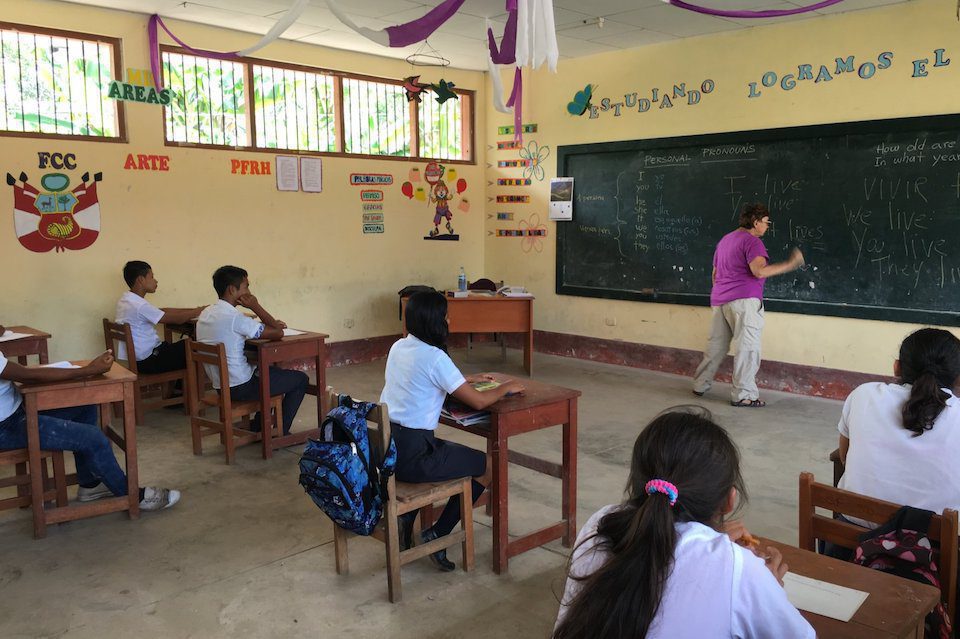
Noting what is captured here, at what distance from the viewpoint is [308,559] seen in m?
3.20

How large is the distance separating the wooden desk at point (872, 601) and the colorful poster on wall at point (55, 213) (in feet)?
17.6

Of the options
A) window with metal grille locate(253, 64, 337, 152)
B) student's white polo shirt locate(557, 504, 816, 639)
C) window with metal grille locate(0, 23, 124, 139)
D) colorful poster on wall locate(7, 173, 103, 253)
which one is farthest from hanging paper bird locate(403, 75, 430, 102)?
student's white polo shirt locate(557, 504, 816, 639)

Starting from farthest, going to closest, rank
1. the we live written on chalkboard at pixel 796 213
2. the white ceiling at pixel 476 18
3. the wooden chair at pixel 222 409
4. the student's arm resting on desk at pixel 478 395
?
the white ceiling at pixel 476 18 → the we live written on chalkboard at pixel 796 213 → the wooden chair at pixel 222 409 → the student's arm resting on desk at pixel 478 395

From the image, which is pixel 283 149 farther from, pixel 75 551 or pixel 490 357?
pixel 75 551

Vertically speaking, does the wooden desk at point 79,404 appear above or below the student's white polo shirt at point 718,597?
below

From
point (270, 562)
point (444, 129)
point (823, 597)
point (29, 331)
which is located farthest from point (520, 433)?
point (444, 129)

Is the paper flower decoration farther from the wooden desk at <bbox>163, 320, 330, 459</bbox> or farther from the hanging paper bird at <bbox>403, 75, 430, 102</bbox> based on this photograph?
the wooden desk at <bbox>163, 320, 330, 459</bbox>

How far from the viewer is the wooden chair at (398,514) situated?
268 centimetres

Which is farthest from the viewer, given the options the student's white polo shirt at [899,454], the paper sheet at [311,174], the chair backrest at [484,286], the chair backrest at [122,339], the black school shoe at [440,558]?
the chair backrest at [484,286]

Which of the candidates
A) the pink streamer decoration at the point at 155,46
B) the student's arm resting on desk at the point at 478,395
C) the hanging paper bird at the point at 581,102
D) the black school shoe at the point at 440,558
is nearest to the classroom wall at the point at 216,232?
the pink streamer decoration at the point at 155,46

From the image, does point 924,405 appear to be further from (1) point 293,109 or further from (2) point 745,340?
(1) point 293,109

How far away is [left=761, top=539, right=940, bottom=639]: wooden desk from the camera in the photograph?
1.44m

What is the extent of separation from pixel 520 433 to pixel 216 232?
4.14m

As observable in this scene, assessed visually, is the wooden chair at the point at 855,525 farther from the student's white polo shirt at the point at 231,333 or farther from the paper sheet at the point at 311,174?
the paper sheet at the point at 311,174
